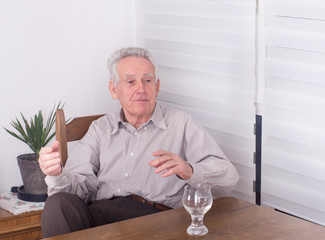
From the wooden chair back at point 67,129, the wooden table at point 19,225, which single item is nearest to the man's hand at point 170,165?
the wooden chair back at point 67,129

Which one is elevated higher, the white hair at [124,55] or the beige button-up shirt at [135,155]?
the white hair at [124,55]

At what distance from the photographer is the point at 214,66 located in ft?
8.54

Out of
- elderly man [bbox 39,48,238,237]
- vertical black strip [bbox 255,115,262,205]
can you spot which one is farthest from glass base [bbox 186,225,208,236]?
vertical black strip [bbox 255,115,262,205]

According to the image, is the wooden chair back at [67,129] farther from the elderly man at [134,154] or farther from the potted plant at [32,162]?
the potted plant at [32,162]

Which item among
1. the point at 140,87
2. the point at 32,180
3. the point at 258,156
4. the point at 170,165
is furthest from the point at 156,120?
the point at 32,180

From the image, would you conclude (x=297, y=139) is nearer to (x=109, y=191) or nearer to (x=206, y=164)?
(x=206, y=164)

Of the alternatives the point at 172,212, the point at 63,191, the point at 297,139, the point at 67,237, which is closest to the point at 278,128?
the point at 297,139

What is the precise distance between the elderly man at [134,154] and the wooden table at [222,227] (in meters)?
0.37

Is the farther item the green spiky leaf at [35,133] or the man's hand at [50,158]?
the green spiky leaf at [35,133]

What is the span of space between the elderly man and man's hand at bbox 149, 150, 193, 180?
0.20m

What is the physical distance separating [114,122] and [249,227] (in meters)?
1.01

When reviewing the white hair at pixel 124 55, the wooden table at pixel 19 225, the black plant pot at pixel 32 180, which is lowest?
the wooden table at pixel 19 225

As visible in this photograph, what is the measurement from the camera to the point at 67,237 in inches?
65.2

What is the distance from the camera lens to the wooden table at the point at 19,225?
2572 millimetres
